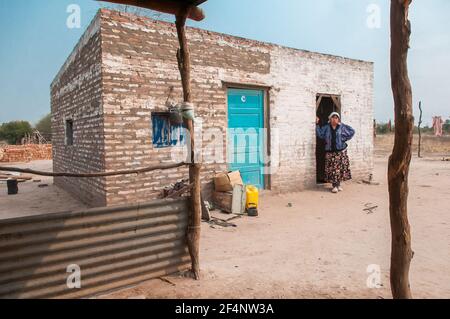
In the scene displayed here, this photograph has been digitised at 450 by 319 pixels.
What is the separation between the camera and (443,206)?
24.0 ft

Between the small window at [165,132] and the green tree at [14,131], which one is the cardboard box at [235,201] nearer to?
the small window at [165,132]

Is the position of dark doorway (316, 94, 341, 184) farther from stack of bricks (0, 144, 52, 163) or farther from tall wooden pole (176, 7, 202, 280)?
stack of bricks (0, 144, 52, 163)

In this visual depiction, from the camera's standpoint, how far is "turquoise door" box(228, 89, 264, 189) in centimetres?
779

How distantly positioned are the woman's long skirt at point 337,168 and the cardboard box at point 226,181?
3425mm

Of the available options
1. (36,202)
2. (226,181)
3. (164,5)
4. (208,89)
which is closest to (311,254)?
(226,181)

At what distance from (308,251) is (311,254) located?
125mm

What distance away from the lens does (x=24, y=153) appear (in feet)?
75.9

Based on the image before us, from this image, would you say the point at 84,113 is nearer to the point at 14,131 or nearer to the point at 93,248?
the point at 93,248

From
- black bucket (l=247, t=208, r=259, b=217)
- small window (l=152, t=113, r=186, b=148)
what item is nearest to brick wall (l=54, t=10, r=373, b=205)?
small window (l=152, t=113, r=186, b=148)

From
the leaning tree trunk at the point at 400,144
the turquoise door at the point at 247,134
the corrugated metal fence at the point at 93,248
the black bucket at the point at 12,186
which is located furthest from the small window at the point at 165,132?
the black bucket at the point at 12,186

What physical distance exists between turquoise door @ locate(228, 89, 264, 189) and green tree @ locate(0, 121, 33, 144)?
42.6 m

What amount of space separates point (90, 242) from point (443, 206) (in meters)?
7.51
